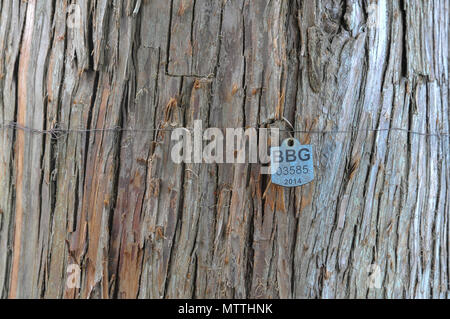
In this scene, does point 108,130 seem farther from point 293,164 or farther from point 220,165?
point 293,164

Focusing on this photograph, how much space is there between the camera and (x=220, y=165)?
1294 mm

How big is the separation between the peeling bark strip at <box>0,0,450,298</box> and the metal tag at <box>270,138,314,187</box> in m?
0.03

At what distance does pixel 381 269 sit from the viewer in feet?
4.40

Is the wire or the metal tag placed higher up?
the wire

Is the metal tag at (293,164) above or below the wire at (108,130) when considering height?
below

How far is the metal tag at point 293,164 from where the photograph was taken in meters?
1.28

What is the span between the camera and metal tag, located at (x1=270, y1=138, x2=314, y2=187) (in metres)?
1.28

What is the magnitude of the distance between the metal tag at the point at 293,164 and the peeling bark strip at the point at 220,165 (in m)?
0.03

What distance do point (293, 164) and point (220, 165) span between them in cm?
22

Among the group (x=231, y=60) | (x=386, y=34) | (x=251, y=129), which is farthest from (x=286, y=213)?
(x=386, y=34)

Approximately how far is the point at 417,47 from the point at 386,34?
13 cm

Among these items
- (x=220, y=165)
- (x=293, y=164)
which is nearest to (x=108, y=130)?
(x=220, y=165)

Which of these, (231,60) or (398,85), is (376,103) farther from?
(231,60)

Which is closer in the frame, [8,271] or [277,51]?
[277,51]
